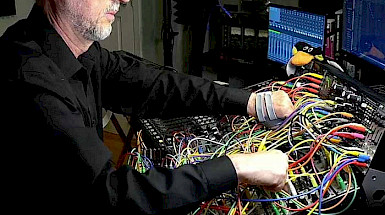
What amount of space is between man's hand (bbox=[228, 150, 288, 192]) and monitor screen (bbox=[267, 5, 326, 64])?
113 centimetres

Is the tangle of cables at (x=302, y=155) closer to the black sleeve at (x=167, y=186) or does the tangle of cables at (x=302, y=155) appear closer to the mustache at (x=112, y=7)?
the black sleeve at (x=167, y=186)

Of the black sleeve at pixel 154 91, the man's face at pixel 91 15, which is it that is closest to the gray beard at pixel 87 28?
the man's face at pixel 91 15

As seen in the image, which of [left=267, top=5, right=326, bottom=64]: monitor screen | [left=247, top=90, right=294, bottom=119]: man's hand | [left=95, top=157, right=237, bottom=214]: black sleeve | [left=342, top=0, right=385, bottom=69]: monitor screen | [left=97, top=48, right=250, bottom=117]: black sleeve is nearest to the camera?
[left=95, top=157, right=237, bottom=214]: black sleeve

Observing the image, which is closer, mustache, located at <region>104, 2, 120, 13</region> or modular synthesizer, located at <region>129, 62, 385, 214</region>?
modular synthesizer, located at <region>129, 62, 385, 214</region>

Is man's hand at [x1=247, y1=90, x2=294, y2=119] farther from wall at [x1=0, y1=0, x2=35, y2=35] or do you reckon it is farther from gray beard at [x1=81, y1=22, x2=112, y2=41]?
wall at [x1=0, y1=0, x2=35, y2=35]

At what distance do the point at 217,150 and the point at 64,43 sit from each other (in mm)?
481

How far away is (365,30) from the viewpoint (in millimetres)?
1788

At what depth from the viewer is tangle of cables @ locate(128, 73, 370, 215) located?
1.02 meters

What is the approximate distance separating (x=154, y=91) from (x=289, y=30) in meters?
0.97

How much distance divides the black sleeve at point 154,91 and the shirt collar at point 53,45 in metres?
0.33

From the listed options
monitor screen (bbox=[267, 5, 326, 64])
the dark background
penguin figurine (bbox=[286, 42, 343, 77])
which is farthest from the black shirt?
the dark background

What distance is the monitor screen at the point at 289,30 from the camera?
2067 millimetres

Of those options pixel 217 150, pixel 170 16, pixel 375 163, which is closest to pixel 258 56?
pixel 170 16

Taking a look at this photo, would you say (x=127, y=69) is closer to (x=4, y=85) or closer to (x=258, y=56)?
(x=4, y=85)
